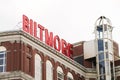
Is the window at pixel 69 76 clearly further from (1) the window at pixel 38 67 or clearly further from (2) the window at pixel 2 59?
(2) the window at pixel 2 59

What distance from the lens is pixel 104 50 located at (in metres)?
114

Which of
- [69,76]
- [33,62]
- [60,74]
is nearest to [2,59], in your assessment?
[33,62]

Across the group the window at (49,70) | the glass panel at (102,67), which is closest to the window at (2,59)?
the window at (49,70)

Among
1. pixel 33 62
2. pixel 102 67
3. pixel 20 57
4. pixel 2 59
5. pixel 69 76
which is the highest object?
pixel 102 67

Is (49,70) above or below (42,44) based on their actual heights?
below

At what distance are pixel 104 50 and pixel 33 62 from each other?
21.1 m

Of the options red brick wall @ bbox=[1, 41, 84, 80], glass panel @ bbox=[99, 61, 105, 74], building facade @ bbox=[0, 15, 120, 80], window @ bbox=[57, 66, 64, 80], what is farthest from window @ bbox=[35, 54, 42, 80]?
glass panel @ bbox=[99, 61, 105, 74]

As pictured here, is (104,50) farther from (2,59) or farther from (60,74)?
(2,59)

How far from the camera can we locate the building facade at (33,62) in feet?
311

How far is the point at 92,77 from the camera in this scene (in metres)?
114

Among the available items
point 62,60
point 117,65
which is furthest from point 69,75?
point 117,65

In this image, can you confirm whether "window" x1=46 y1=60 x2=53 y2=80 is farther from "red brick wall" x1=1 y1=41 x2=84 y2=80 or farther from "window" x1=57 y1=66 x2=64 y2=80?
"red brick wall" x1=1 y1=41 x2=84 y2=80

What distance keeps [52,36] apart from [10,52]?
1223 cm

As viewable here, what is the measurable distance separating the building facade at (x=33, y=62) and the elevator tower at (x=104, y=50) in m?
1.33
